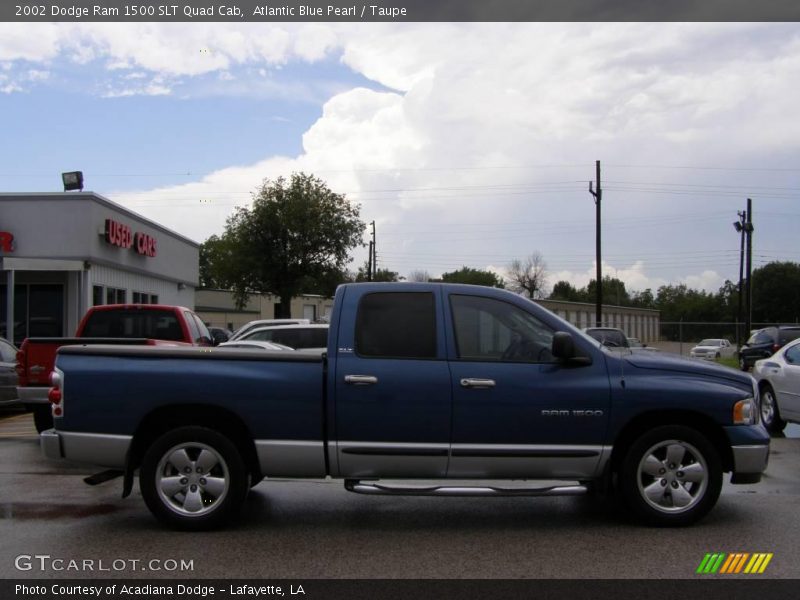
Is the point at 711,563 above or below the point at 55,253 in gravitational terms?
below

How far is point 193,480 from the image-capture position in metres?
6.35

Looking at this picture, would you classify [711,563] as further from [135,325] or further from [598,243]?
[598,243]

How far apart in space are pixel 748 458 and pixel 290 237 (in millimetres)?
38439

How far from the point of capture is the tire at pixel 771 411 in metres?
12.5

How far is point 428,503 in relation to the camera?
24.8ft

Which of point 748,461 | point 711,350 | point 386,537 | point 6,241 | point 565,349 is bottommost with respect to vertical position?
point 386,537

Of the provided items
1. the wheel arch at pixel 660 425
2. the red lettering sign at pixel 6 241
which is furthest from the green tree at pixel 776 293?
the wheel arch at pixel 660 425

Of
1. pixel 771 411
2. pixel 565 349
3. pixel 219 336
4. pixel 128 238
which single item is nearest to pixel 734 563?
pixel 565 349

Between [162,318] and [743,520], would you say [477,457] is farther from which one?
[162,318]

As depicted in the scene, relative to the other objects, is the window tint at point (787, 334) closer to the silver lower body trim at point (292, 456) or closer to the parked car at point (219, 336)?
the parked car at point (219, 336)

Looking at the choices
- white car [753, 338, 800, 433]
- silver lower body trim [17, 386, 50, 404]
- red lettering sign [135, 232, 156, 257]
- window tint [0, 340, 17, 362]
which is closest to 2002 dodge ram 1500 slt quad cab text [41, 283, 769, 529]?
silver lower body trim [17, 386, 50, 404]

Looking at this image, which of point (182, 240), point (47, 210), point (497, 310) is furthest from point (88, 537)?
point (182, 240)

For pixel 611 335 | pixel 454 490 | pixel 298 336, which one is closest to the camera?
pixel 454 490
